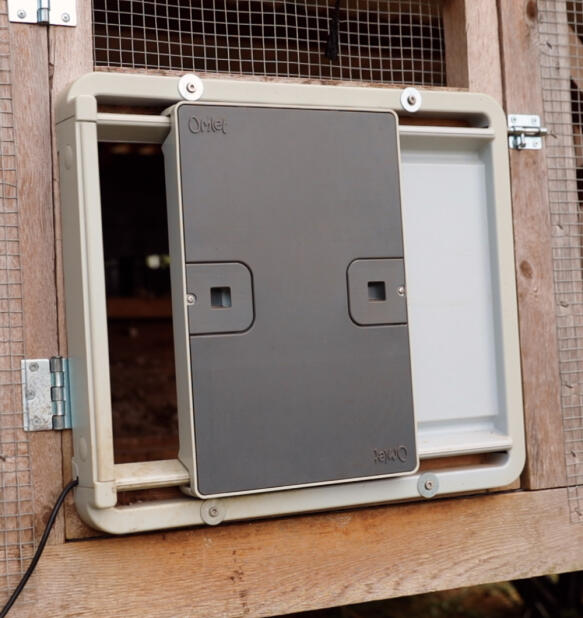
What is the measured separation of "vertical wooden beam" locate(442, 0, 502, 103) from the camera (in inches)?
71.4

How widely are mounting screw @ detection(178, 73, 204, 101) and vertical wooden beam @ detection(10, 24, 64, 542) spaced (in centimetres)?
23

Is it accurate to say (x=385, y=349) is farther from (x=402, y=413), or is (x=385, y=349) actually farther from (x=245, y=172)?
(x=245, y=172)

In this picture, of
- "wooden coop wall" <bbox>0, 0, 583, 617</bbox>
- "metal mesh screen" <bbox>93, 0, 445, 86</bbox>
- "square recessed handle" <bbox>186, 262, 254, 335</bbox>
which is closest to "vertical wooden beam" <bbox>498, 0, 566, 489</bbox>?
"wooden coop wall" <bbox>0, 0, 583, 617</bbox>

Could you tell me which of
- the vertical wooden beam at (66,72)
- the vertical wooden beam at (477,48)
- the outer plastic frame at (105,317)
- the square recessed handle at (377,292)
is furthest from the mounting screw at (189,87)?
the vertical wooden beam at (477,48)

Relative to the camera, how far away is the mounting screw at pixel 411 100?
65.8 inches

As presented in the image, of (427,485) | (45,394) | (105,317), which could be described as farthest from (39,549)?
(427,485)

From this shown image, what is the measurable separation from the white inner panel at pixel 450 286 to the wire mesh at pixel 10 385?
2.37 feet

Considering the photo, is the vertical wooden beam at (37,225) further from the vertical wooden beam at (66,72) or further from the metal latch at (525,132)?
the metal latch at (525,132)

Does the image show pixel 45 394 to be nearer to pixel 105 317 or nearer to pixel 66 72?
pixel 105 317

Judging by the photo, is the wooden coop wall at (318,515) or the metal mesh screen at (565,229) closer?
the wooden coop wall at (318,515)

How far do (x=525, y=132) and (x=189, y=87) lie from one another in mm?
749

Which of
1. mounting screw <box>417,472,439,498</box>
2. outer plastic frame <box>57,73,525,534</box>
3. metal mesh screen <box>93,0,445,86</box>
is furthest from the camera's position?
metal mesh screen <box>93,0,445,86</box>

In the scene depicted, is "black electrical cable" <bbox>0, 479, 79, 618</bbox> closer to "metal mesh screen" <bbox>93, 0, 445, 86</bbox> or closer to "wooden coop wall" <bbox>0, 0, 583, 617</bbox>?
"wooden coop wall" <bbox>0, 0, 583, 617</bbox>

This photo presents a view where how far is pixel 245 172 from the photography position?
149 centimetres
